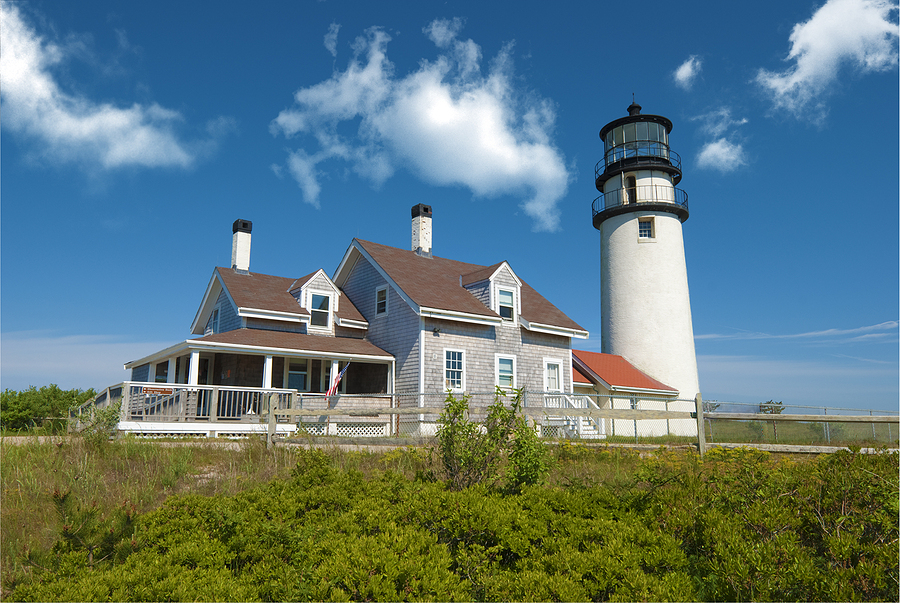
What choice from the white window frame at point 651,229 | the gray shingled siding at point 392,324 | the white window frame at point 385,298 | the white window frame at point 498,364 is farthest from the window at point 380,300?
the white window frame at point 651,229

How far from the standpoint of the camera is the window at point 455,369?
72.5ft

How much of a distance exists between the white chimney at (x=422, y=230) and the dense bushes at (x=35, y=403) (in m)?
15.4

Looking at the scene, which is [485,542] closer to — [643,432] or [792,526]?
[792,526]

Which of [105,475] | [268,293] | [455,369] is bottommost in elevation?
[105,475]

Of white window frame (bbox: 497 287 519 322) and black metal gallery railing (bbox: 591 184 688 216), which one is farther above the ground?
black metal gallery railing (bbox: 591 184 688 216)

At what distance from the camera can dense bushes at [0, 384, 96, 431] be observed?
23.7 m

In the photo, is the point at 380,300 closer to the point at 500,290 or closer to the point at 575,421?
the point at 500,290

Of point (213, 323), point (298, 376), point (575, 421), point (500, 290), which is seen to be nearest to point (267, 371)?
point (298, 376)

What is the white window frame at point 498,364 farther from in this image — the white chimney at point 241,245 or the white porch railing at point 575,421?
the white chimney at point 241,245

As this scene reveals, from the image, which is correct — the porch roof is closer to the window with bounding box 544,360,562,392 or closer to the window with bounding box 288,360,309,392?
the window with bounding box 288,360,309,392

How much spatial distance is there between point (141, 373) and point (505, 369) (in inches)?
589

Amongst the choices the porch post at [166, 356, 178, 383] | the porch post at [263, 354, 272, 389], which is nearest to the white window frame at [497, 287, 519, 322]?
the porch post at [263, 354, 272, 389]

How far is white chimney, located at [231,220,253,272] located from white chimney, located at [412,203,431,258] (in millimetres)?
7354

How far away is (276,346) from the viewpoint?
1944cm
